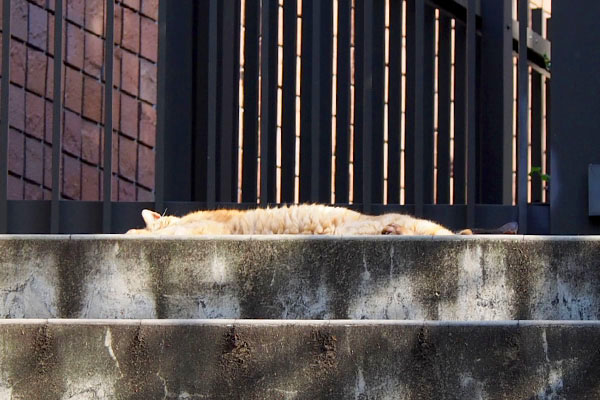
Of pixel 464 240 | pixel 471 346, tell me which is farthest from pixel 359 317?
pixel 471 346

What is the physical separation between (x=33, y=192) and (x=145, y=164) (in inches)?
27.1

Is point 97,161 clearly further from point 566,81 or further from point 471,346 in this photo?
point 471,346

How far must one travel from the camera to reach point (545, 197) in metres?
6.70

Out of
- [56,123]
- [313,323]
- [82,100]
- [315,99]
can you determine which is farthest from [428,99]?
[313,323]

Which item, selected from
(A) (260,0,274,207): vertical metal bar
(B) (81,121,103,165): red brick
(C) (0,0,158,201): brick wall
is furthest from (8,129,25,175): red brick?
(A) (260,0,274,207): vertical metal bar

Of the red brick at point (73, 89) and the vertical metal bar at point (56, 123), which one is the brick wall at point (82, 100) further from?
the vertical metal bar at point (56, 123)

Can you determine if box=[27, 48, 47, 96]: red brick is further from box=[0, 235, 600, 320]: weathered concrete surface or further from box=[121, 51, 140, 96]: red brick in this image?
box=[0, 235, 600, 320]: weathered concrete surface

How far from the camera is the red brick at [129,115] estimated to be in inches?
272

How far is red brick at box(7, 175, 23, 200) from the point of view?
21.7 ft

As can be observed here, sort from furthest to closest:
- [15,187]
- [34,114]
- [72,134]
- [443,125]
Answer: [72,134] < [34,114] < [15,187] < [443,125]

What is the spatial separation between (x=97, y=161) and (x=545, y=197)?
2638 mm

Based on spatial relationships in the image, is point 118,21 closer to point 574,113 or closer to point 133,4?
point 133,4

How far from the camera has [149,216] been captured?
4973mm

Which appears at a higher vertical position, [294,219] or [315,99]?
[315,99]
